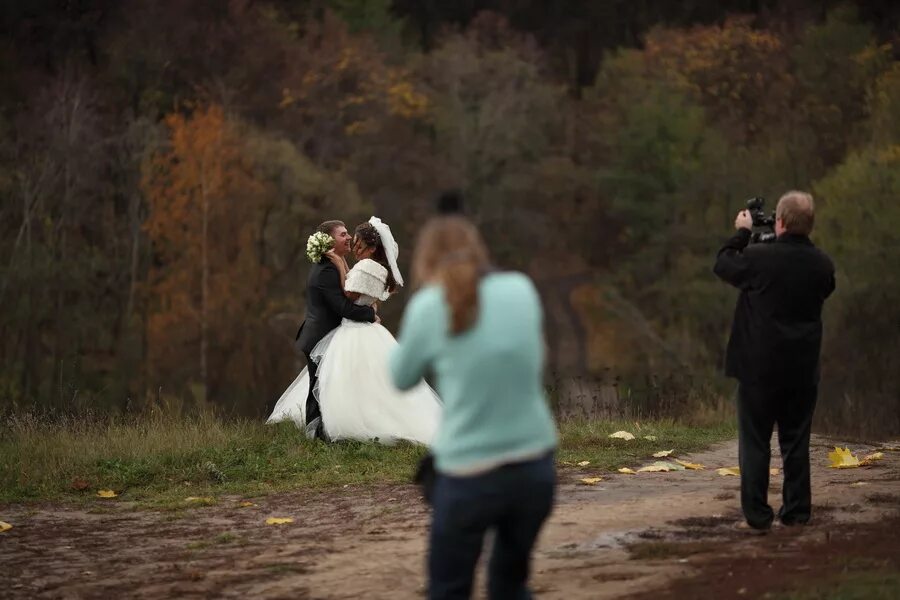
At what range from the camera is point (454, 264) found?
573 centimetres

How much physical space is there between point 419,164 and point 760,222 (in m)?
48.5

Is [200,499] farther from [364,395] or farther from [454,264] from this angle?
[454,264]

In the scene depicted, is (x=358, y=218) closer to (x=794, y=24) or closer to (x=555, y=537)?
(x=794, y=24)

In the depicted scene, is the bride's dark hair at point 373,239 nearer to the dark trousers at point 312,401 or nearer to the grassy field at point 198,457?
the dark trousers at point 312,401

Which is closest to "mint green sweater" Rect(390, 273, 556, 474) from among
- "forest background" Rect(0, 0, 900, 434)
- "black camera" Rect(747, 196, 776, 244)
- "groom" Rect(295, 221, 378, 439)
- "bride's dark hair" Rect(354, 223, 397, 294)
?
"black camera" Rect(747, 196, 776, 244)

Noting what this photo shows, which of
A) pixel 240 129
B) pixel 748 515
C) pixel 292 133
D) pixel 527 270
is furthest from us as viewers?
pixel 527 270

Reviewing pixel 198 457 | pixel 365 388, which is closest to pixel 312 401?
pixel 365 388

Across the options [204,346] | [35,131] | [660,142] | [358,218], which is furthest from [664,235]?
[35,131]

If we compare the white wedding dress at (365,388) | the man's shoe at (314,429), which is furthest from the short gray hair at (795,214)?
the man's shoe at (314,429)

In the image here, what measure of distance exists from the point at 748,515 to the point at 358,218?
132ft

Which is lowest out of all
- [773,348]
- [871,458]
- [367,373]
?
[871,458]

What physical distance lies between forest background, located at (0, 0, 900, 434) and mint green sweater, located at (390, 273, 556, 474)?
33519mm

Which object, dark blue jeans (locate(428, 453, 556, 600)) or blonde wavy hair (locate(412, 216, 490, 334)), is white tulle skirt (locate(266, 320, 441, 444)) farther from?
blonde wavy hair (locate(412, 216, 490, 334))

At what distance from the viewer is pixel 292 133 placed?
5712 centimetres
